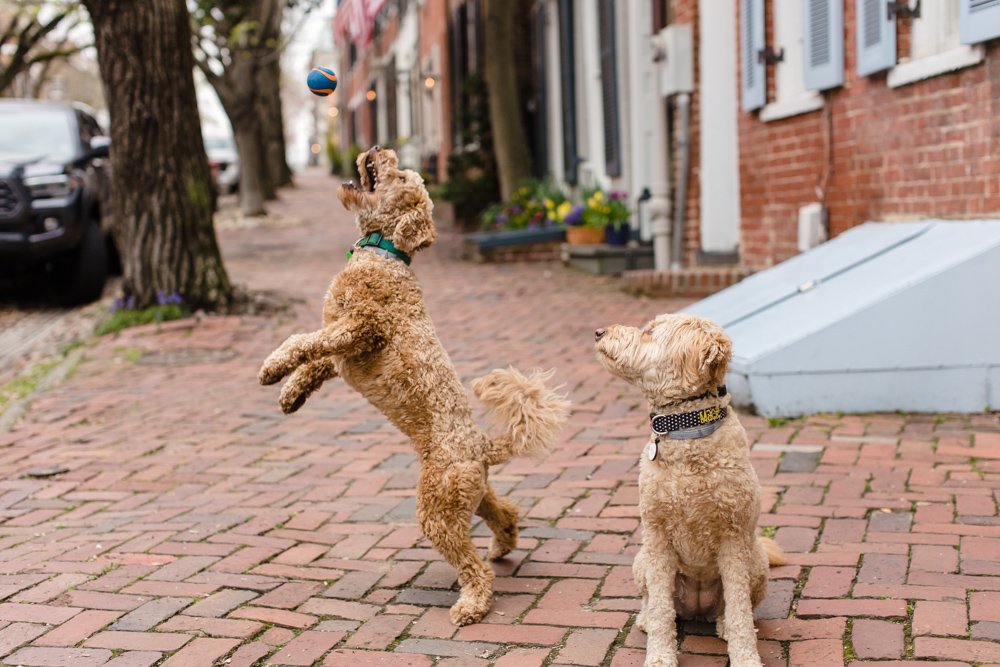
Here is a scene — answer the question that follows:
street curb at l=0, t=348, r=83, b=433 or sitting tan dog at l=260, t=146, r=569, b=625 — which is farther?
street curb at l=0, t=348, r=83, b=433

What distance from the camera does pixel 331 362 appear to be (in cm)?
358

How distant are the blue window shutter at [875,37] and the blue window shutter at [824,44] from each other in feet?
0.91

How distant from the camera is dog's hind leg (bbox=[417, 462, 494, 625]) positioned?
11.4 ft

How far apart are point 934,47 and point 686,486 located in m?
4.51

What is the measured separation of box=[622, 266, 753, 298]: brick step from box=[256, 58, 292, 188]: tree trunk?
19058 mm

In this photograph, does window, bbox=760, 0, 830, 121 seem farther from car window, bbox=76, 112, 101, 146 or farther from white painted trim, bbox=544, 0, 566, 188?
car window, bbox=76, 112, 101, 146

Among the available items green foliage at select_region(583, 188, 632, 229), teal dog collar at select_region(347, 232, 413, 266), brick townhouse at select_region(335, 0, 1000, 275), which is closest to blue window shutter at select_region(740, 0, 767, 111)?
brick townhouse at select_region(335, 0, 1000, 275)

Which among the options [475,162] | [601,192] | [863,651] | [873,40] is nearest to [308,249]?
[475,162]

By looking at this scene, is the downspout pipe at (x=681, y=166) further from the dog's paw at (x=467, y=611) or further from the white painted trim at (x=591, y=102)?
the dog's paw at (x=467, y=611)

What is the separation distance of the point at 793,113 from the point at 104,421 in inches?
204

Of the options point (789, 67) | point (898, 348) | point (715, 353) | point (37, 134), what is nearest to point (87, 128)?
point (37, 134)

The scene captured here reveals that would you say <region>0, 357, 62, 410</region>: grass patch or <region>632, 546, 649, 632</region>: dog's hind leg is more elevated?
<region>632, 546, 649, 632</region>: dog's hind leg

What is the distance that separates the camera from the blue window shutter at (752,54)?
29.0 feet

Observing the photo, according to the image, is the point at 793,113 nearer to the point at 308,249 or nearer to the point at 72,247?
the point at 72,247
